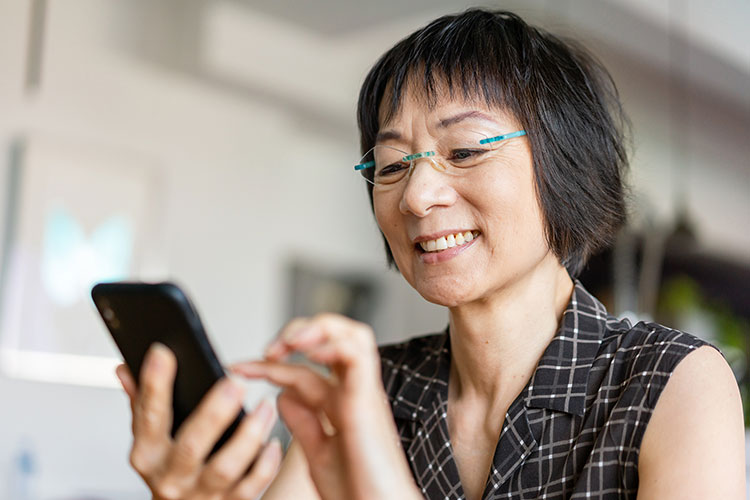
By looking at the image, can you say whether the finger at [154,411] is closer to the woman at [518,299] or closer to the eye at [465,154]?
the woman at [518,299]

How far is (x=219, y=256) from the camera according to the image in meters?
3.99

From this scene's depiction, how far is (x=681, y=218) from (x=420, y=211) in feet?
11.5

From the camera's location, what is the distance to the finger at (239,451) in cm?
80

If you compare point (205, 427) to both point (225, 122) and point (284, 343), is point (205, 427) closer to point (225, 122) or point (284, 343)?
point (284, 343)

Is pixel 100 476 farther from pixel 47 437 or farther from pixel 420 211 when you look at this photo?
pixel 420 211

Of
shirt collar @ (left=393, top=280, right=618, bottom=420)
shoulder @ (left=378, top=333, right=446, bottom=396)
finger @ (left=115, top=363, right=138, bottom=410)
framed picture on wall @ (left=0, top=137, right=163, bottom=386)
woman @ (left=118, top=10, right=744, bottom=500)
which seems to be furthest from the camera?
framed picture on wall @ (left=0, top=137, right=163, bottom=386)

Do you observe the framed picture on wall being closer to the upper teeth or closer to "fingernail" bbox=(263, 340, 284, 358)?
the upper teeth

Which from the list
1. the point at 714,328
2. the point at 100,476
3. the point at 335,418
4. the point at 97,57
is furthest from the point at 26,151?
the point at 714,328

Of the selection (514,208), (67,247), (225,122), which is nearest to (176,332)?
(514,208)

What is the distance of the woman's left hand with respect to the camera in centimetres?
77

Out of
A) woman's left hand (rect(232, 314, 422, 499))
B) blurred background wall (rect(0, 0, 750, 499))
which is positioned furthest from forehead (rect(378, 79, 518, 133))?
blurred background wall (rect(0, 0, 750, 499))

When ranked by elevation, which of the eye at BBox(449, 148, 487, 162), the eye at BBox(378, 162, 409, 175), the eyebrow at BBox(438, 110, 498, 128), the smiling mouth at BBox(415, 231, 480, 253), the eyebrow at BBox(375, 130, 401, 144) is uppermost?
the eyebrow at BBox(438, 110, 498, 128)

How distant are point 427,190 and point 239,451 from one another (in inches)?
20.9

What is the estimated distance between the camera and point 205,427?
0.80m
